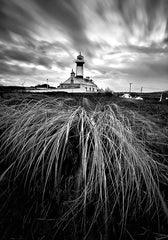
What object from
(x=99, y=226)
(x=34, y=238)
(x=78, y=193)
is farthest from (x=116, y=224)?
(x=34, y=238)

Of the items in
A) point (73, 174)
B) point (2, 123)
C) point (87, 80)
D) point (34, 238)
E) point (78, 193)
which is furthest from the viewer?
point (87, 80)

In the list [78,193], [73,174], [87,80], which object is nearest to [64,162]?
[73,174]

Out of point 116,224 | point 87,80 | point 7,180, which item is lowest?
point 116,224

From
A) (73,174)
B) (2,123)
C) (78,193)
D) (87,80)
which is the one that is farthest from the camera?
(87,80)

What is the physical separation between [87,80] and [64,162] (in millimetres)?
51139

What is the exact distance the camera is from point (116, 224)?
20.9 inches

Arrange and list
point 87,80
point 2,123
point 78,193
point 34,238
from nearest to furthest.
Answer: point 34,238
point 78,193
point 2,123
point 87,80

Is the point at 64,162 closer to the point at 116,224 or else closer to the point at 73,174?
the point at 73,174

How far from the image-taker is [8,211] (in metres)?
0.54

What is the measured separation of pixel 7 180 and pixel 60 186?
0.89 feet

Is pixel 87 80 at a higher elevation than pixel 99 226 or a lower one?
higher

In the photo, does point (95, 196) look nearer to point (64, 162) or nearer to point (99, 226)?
point (99, 226)

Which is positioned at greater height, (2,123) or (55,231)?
(2,123)

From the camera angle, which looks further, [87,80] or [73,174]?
[87,80]
